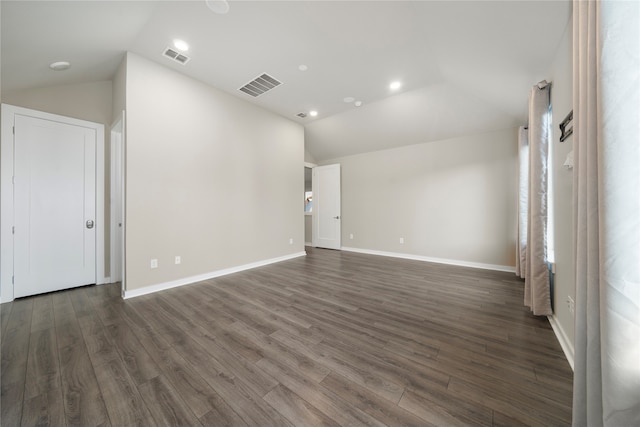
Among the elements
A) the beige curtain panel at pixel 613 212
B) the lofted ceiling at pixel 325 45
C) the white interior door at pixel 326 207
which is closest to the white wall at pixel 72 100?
the lofted ceiling at pixel 325 45

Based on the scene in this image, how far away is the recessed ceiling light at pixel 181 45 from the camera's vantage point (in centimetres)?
267

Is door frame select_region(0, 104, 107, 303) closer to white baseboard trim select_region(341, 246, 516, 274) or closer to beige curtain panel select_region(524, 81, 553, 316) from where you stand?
white baseboard trim select_region(341, 246, 516, 274)

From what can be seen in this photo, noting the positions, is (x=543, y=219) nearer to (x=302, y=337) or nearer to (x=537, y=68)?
(x=537, y=68)

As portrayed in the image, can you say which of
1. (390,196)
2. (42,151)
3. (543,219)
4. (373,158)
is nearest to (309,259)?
(390,196)

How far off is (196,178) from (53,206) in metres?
1.78

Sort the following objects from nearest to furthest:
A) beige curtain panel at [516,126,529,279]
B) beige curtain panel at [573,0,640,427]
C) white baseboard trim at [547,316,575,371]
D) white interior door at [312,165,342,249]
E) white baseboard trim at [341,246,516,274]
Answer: beige curtain panel at [573,0,640,427] → white baseboard trim at [547,316,575,371] → beige curtain panel at [516,126,529,279] → white baseboard trim at [341,246,516,274] → white interior door at [312,165,342,249]

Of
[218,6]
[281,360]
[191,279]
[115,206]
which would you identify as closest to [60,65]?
[115,206]

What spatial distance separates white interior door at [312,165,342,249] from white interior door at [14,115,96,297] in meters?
4.68

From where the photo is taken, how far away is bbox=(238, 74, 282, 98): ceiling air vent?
11.3ft

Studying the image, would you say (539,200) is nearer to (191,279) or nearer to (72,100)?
(191,279)

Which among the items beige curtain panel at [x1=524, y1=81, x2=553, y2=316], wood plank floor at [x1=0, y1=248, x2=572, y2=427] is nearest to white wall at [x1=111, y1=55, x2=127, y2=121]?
wood plank floor at [x1=0, y1=248, x2=572, y2=427]

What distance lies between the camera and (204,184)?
3.54m

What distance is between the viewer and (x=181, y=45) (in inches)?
107

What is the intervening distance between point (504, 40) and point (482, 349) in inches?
109
